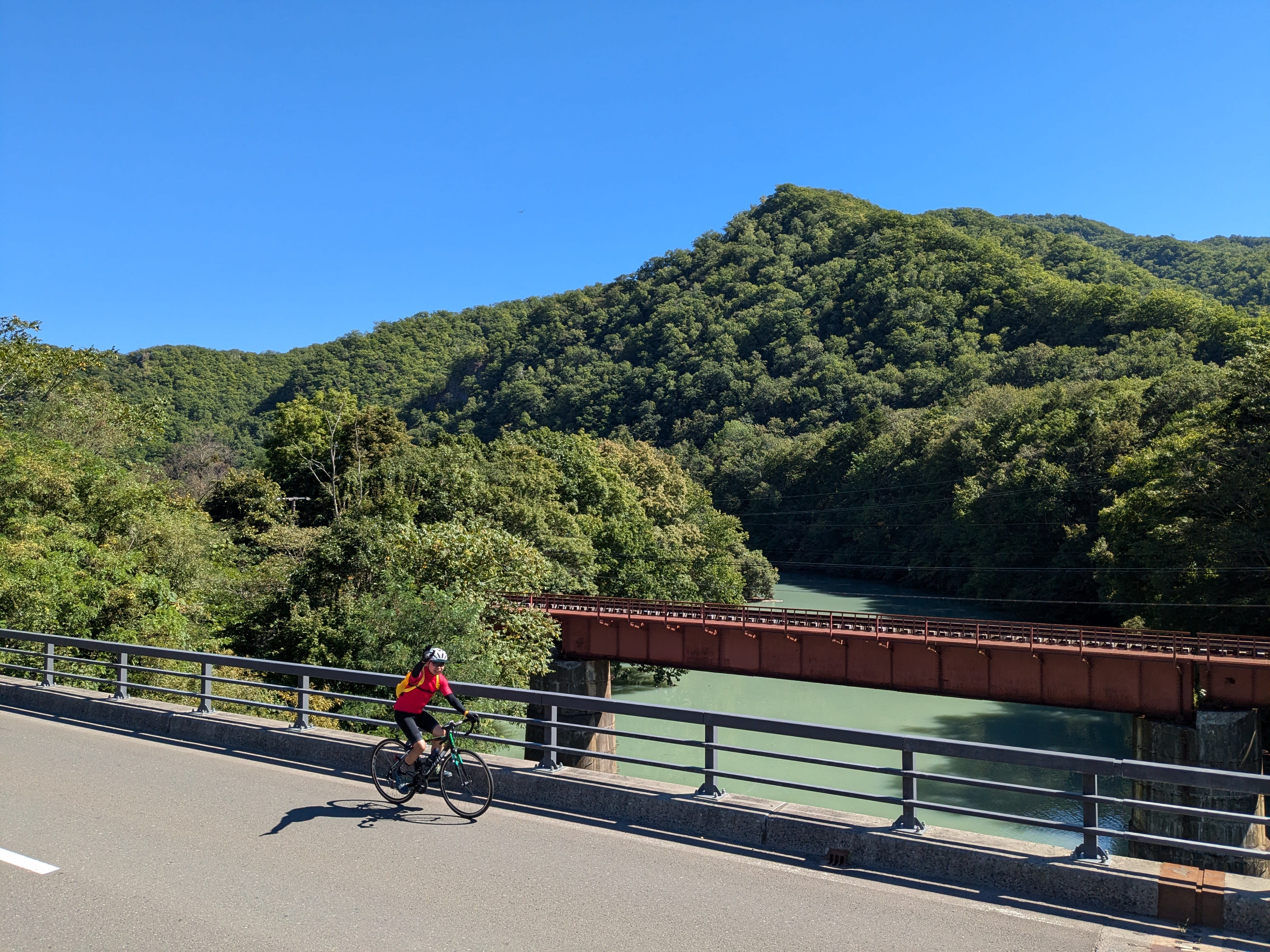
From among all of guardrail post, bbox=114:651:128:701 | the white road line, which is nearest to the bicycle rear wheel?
the white road line

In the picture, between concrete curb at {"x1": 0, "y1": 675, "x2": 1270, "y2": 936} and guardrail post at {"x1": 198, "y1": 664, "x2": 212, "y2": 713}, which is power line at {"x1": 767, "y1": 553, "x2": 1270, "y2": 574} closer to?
concrete curb at {"x1": 0, "y1": 675, "x2": 1270, "y2": 936}

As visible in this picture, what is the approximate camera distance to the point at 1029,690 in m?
28.2

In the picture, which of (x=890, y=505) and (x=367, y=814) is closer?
(x=367, y=814)

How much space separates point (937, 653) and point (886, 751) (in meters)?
5.87

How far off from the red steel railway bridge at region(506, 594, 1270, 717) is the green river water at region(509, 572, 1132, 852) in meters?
2.41

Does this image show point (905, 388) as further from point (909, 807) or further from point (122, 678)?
point (909, 807)

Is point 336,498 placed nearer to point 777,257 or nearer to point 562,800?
point 562,800

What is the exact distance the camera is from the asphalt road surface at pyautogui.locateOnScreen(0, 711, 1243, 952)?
5.95 m

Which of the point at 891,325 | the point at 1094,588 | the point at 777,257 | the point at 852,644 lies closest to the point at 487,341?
the point at 777,257

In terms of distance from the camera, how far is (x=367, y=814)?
868 cm

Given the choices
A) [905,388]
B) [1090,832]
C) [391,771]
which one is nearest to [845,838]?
[1090,832]

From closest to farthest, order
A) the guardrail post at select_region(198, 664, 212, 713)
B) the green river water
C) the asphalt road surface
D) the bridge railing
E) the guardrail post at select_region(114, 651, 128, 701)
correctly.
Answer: the asphalt road surface → the guardrail post at select_region(198, 664, 212, 713) → the guardrail post at select_region(114, 651, 128, 701) → the bridge railing → the green river water

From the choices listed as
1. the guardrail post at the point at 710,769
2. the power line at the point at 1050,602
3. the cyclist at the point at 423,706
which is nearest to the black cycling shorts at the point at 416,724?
the cyclist at the point at 423,706

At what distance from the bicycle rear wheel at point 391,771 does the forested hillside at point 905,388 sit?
33440 millimetres
